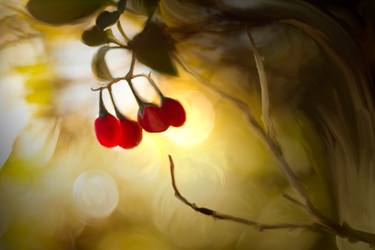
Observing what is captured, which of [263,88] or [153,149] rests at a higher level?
[263,88]

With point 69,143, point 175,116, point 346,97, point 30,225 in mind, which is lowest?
point 30,225

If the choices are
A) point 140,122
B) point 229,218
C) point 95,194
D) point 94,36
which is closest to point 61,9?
point 94,36

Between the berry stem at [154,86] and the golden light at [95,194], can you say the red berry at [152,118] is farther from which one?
the golden light at [95,194]

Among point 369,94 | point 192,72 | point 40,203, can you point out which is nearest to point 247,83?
point 192,72

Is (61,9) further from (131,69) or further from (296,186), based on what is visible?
(296,186)

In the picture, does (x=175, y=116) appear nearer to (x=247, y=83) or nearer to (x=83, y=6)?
(x=247, y=83)
